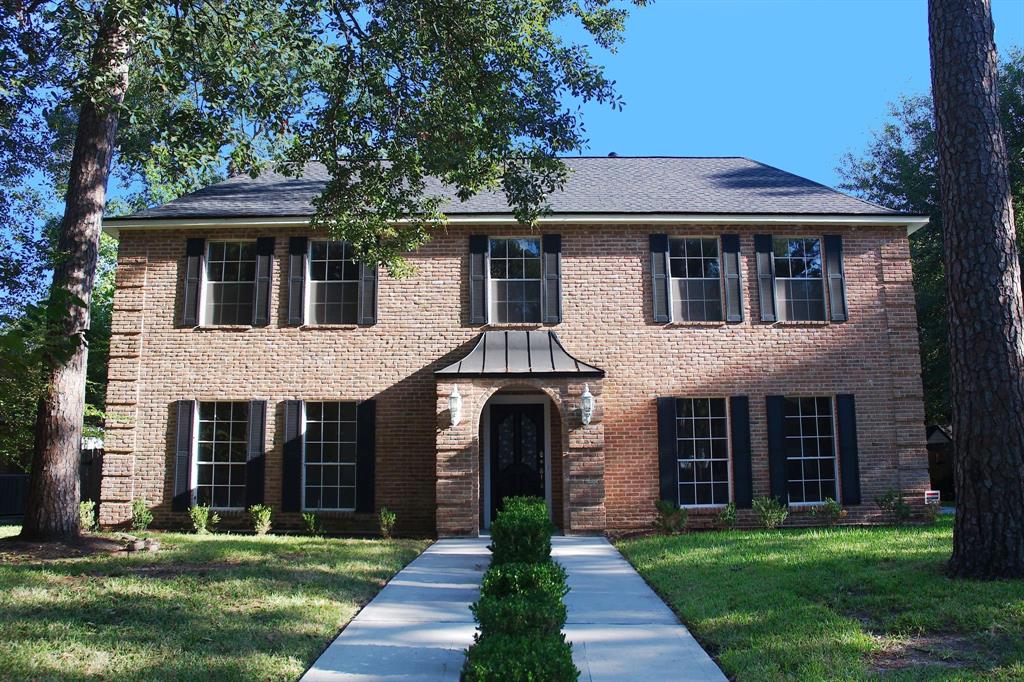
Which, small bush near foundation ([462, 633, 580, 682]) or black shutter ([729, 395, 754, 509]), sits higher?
black shutter ([729, 395, 754, 509])

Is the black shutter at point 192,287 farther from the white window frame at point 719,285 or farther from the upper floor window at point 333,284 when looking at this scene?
the white window frame at point 719,285

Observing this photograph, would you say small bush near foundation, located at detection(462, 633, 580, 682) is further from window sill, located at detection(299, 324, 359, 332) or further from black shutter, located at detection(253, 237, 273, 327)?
black shutter, located at detection(253, 237, 273, 327)

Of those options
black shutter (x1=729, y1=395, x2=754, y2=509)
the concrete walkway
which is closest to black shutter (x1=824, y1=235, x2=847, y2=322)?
black shutter (x1=729, y1=395, x2=754, y2=509)

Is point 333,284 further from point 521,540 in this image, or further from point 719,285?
point 521,540

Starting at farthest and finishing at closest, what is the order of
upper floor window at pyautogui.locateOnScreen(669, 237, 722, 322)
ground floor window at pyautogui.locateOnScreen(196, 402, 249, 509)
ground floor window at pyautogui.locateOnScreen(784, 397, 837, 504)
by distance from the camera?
upper floor window at pyautogui.locateOnScreen(669, 237, 722, 322) < ground floor window at pyautogui.locateOnScreen(784, 397, 837, 504) < ground floor window at pyautogui.locateOnScreen(196, 402, 249, 509)

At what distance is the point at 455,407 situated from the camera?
40.9 ft

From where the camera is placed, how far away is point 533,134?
974 cm

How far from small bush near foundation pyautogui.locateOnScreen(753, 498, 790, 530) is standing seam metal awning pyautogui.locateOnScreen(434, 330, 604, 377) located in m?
3.62

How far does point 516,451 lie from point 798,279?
621cm

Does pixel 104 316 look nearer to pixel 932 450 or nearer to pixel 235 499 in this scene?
pixel 235 499

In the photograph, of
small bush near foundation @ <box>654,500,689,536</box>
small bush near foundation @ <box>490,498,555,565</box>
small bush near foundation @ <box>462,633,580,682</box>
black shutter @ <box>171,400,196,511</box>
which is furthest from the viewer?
black shutter @ <box>171,400,196,511</box>

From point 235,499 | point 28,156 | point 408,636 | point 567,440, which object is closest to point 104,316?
point 28,156

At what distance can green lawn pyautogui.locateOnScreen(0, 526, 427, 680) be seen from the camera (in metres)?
5.17

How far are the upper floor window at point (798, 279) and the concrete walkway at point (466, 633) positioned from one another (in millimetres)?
7125
